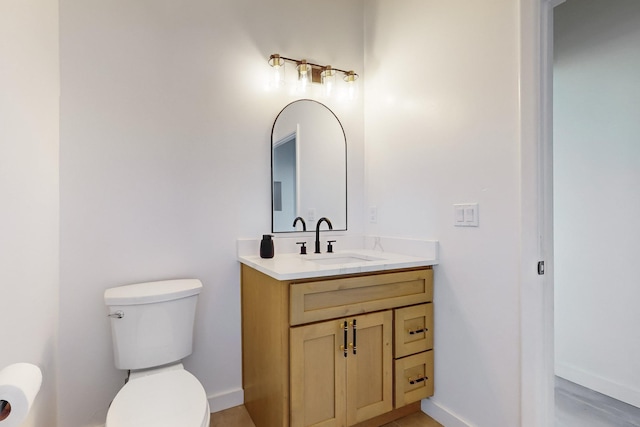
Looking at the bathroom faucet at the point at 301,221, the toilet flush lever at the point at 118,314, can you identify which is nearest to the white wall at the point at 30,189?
the toilet flush lever at the point at 118,314

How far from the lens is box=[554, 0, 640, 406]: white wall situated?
1900 mm

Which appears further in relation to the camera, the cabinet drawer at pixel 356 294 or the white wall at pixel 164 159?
the white wall at pixel 164 159

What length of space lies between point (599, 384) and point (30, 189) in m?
3.09

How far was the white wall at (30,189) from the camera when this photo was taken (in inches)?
38.9

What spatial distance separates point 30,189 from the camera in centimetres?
119

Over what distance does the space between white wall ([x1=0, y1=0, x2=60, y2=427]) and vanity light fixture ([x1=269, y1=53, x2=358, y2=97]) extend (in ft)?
3.48

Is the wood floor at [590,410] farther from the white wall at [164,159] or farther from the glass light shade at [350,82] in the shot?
the glass light shade at [350,82]

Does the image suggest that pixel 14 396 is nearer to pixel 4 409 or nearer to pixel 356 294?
pixel 4 409

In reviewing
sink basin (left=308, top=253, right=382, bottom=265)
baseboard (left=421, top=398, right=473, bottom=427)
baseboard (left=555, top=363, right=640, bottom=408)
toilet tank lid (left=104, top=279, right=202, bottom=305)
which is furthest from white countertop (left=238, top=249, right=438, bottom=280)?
baseboard (left=555, top=363, right=640, bottom=408)

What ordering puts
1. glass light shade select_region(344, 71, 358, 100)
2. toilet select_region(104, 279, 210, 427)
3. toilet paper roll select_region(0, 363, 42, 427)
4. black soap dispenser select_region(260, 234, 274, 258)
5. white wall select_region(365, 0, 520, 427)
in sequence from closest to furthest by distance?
toilet paper roll select_region(0, 363, 42, 427) < toilet select_region(104, 279, 210, 427) < white wall select_region(365, 0, 520, 427) < black soap dispenser select_region(260, 234, 274, 258) < glass light shade select_region(344, 71, 358, 100)

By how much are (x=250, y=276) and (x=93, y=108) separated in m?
1.12

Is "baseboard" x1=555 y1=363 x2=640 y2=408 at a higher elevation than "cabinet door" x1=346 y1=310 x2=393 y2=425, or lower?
lower

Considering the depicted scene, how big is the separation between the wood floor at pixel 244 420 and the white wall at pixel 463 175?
0.06 meters

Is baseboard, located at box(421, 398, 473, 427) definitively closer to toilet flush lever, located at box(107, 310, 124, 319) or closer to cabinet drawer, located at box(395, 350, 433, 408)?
cabinet drawer, located at box(395, 350, 433, 408)
